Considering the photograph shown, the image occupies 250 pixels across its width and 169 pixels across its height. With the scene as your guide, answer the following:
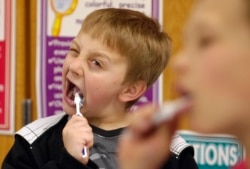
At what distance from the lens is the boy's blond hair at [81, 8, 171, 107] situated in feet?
4.00

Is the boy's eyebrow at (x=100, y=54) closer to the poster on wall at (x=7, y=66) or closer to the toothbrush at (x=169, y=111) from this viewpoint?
the toothbrush at (x=169, y=111)

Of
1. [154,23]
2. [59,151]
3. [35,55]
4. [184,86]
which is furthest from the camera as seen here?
[35,55]

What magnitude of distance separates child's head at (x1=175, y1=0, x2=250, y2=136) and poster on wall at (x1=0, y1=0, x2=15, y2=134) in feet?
5.32

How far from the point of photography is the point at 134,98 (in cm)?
126

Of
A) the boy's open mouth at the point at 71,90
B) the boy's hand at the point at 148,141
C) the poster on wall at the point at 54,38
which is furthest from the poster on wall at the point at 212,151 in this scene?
the boy's hand at the point at 148,141

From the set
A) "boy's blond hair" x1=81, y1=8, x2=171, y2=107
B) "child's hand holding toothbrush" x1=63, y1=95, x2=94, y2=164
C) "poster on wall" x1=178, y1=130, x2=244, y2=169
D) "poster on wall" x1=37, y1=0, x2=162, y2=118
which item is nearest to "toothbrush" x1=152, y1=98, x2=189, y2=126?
"child's hand holding toothbrush" x1=63, y1=95, x2=94, y2=164

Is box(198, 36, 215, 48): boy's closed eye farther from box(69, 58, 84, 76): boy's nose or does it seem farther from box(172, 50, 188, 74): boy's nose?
box(69, 58, 84, 76): boy's nose

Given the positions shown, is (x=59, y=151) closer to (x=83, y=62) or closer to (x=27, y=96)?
(x=83, y=62)

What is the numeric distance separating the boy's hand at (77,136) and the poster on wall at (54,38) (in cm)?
84

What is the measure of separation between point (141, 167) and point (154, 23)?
0.82 metres

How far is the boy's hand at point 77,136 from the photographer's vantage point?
1114mm

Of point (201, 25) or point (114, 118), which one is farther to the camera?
point (114, 118)

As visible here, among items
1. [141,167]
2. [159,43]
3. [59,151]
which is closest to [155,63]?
[159,43]

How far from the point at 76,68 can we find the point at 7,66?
0.95 m
